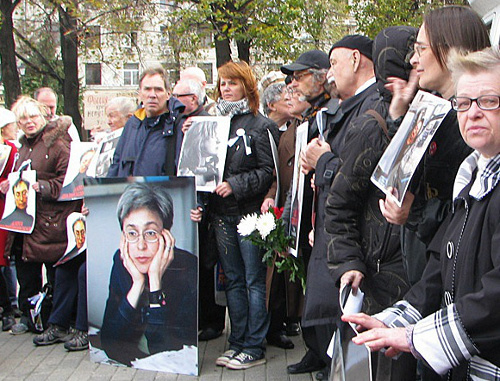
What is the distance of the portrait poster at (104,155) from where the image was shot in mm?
5715

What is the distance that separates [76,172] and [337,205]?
335 cm

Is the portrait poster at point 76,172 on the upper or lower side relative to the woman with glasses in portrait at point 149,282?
upper

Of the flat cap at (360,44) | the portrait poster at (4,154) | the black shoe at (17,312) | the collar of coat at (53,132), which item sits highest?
the flat cap at (360,44)

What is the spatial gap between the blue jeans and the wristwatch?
51cm

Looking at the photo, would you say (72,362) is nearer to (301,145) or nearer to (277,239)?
(277,239)

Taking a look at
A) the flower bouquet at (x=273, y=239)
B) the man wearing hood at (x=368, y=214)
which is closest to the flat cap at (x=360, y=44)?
the man wearing hood at (x=368, y=214)

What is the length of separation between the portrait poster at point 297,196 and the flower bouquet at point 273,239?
0.13 meters

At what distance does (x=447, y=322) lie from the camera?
1981 mm

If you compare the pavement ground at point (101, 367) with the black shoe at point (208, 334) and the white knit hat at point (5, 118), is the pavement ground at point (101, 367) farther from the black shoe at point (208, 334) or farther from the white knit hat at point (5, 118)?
the white knit hat at point (5, 118)

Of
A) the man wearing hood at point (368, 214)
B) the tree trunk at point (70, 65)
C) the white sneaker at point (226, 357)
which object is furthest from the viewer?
the tree trunk at point (70, 65)

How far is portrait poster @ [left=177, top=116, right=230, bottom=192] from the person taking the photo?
5004 mm

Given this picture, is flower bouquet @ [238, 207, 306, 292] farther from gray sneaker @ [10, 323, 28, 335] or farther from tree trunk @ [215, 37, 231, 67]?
tree trunk @ [215, 37, 231, 67]

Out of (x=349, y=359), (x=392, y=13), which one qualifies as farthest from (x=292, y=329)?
(x=392, y=13)

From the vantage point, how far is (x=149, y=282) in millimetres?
4934
